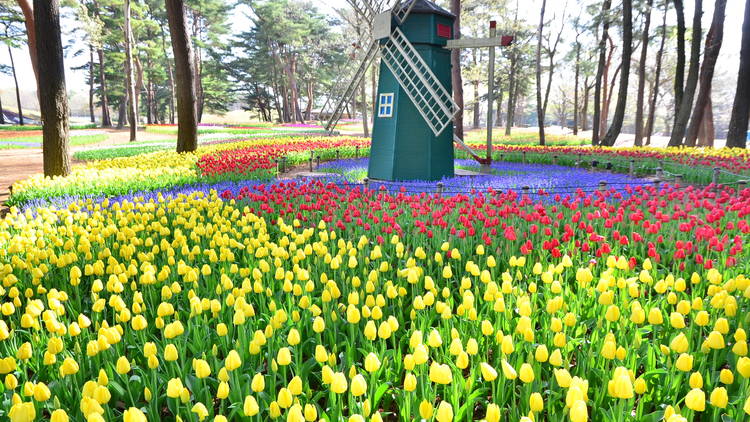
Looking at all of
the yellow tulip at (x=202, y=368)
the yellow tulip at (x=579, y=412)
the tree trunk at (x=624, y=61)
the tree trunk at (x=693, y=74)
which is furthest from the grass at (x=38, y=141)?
the yellow tulip at (x=579, y=412)

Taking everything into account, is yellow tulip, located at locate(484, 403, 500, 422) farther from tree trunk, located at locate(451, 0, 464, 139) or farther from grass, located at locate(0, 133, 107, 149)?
grass, located at locate(0, 133, 107, 149)

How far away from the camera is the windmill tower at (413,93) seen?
1112 centimetres

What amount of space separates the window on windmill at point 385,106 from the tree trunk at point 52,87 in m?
6.79

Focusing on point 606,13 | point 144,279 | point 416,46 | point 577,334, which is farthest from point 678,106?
point 144,279

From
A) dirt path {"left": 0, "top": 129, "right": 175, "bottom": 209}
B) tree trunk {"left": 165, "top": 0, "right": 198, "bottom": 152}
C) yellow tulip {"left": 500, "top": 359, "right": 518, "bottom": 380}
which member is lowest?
yellow tulip {"left": 500, "top": 359, "right": 518, "bottom": 380}

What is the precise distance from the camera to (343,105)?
1394 cm

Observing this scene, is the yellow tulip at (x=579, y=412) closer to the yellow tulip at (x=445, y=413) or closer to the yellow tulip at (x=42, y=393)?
the yellow tulip at (x=445, y=413)

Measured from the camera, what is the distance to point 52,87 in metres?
9.54

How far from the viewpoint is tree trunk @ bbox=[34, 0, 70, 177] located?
364 inches

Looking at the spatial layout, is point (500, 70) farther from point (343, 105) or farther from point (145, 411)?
point (145, 411)

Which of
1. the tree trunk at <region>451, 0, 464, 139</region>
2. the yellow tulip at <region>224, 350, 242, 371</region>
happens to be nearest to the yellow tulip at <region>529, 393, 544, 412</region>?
the yellow tulip at <region>224, 350, 242, 371</region>

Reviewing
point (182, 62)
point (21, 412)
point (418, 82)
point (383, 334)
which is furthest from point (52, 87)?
point (383, 334)

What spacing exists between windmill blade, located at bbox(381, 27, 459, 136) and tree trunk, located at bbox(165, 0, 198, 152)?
6.32m

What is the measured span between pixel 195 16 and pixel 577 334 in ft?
190
